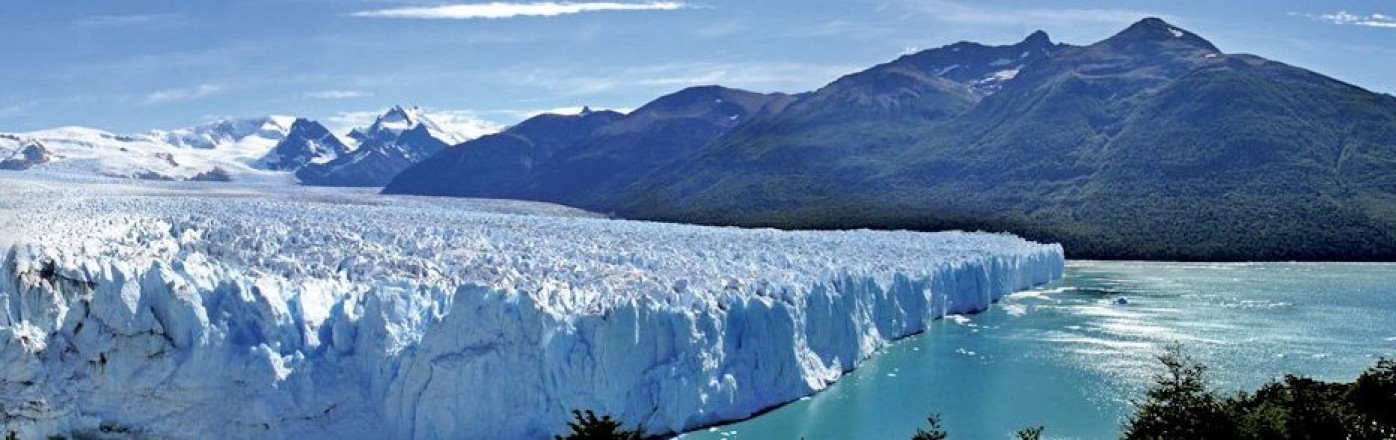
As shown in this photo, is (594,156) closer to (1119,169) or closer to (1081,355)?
(1119,169)

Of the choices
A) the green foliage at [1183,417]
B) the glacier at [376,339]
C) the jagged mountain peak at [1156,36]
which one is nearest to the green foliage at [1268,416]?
the green foliage at [1183,417]

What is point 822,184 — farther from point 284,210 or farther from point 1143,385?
point 1143,385

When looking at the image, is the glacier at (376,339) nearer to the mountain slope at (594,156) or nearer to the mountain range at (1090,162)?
the mountain range at (1090,162)

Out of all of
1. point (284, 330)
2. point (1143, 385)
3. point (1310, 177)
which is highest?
point (1310, 177)

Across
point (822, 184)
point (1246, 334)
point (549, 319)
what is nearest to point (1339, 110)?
point (822, 184)

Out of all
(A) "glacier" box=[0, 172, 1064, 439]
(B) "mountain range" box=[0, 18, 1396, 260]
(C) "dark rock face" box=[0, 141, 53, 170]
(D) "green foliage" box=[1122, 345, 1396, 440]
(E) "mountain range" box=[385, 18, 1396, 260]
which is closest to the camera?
(D) "green foliage" box=[1122, 345, 1396, 440]

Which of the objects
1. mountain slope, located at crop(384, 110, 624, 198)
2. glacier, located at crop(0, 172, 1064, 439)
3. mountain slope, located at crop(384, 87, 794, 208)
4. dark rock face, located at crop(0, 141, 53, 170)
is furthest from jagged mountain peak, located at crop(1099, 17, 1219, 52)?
dark rock face, located at crop(0, 141, 53, 170)

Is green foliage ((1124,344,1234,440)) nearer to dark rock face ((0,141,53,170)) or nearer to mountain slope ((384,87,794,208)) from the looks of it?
mountain slope ((384,87,794,208))
